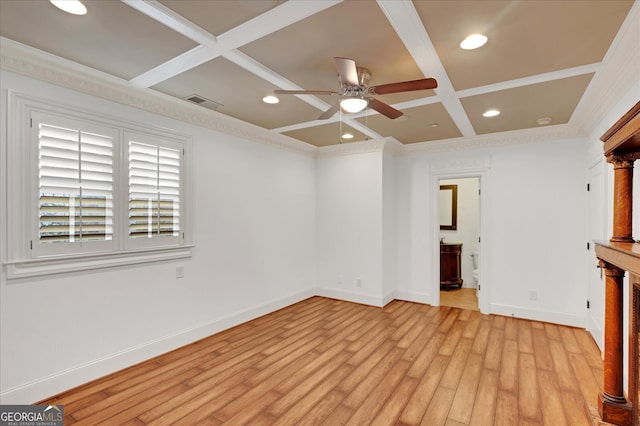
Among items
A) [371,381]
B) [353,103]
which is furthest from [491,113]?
[371,381]

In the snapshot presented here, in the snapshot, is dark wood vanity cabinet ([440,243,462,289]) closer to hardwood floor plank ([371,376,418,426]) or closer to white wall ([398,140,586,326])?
white wall ([398,140,586,326])

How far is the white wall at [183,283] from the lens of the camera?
243cm

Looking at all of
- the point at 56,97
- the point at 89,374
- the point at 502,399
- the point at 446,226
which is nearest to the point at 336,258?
the point at 446,226

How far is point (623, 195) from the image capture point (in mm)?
1727

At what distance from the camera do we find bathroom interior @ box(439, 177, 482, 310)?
6246 millimetres

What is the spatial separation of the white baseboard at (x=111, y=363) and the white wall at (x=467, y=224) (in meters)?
4.52

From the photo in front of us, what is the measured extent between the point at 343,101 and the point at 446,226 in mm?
5071

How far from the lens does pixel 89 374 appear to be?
2.73 metres

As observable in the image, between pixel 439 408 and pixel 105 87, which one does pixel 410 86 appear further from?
pixel 105 87

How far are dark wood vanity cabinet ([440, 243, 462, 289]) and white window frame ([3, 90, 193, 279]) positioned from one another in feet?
16.4

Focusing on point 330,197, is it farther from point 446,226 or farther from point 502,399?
point 502,399

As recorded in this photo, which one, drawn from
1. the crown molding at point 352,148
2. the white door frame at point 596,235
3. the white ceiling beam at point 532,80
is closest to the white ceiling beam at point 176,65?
the white ceiling beam at point 532,80

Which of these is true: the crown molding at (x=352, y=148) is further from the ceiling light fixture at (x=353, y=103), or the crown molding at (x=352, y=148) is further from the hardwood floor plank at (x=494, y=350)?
the hardwood floor plank at (x=494, y=350)

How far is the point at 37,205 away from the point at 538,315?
227 inches
